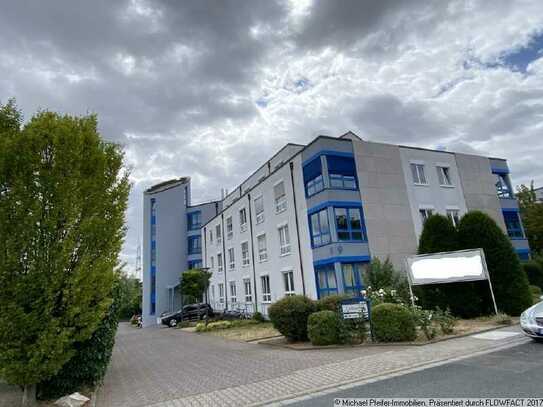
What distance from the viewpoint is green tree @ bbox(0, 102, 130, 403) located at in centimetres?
620

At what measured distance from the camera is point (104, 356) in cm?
768

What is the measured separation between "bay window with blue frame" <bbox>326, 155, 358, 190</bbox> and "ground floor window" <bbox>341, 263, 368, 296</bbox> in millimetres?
4287

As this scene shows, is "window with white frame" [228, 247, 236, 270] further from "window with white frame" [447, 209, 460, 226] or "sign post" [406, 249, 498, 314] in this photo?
"sign post" [406, 249, 498, 314]

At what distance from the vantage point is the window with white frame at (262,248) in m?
24.3

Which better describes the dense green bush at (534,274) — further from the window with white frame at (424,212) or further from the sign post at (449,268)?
the sign post at (449,268)

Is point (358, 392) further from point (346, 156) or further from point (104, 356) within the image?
point (346, 156)

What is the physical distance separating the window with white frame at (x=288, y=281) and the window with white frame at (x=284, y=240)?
128cm

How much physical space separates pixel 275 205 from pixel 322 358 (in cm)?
1451

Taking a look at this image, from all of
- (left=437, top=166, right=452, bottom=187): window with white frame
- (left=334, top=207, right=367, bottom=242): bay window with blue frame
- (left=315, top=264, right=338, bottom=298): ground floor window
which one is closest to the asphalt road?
(left=315, top=264, right=338, bottom=298): ground floor window

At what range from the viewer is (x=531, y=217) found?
94.8 feet

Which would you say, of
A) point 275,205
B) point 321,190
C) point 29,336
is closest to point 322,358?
point 29,336

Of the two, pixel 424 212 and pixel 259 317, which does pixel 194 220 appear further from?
pixel 424 212

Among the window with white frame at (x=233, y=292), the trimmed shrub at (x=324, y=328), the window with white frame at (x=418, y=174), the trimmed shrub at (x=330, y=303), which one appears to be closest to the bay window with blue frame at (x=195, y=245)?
the window with white frame at (x=233, y=292)

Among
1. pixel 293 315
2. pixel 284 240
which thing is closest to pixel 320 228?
pixel 284 240
